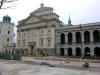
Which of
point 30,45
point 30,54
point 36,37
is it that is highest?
point 36,37

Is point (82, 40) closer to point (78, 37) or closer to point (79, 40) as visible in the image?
point (79, 40)

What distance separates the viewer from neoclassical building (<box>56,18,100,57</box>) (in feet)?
143

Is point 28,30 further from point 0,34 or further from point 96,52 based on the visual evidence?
point 96,52

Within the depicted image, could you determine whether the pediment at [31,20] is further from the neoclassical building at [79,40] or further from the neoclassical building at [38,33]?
the neoclassical building at [79,40]

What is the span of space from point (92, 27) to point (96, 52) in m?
8.96

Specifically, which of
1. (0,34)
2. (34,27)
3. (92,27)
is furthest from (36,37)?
(0,34)

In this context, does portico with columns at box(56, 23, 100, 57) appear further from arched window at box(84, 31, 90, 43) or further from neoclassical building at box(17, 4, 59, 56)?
neoclassical building at box(17, 4, 59, 56)


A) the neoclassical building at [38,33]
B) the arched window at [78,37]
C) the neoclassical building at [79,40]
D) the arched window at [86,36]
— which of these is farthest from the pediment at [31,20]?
the arched window at [86,36]

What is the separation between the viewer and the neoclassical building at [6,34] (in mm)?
77125

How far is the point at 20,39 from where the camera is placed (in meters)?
64.6

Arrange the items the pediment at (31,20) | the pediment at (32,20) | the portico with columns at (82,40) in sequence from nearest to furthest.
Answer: the portico with columns at (82,40), the pediment at (31,20), the pediment at (32,20)

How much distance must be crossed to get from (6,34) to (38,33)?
102ft

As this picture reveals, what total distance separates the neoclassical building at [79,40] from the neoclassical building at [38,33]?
3396 millimetres

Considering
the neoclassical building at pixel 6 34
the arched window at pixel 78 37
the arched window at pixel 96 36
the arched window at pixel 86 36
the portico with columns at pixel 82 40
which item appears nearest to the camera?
the portico with columns at pixel 82 40
